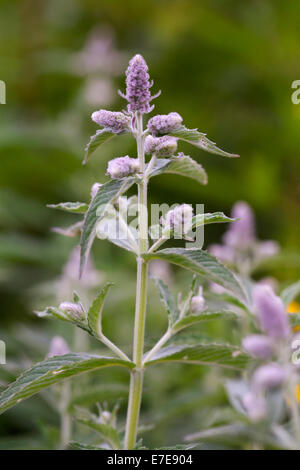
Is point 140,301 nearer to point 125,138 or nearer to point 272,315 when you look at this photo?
point 272,315

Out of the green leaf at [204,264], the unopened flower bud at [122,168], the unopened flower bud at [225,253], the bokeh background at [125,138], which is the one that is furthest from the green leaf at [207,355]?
the unopened flower bud at [225,253]

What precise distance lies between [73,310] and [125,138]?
1.44 m

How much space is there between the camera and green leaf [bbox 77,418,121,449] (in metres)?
0.67

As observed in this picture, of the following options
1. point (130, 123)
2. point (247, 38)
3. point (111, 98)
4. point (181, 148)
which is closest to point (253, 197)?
point (181, 148)

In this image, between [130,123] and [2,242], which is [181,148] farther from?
[130,123]

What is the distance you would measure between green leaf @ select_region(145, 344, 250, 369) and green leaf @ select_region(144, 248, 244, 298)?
0.35ft

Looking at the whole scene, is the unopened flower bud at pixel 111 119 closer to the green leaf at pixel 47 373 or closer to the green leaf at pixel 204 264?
the green leaf at pixel 204 264

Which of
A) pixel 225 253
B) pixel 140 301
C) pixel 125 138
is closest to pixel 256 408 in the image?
pixel 140 301

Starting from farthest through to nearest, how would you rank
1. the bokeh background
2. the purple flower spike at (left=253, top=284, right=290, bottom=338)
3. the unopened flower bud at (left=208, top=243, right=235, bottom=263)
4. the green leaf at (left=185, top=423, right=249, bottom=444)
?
the bokeh background, the unopened flower bud at (left=208, top=243, right=235, bottom=263), the green leaf at (left=185, top=423, right=249, bottom=444), the purple flower spike at (left=253, top=284, right=290, bottom=338)

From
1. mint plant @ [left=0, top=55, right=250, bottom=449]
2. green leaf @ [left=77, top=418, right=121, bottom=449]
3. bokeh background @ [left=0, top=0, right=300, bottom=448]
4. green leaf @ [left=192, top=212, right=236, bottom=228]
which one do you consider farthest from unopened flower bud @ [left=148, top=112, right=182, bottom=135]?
bokeh background @ [left=0, top=0, right=300, bottom=448]

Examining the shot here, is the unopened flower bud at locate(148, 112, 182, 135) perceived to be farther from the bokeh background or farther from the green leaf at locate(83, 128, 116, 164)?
the bokeh background

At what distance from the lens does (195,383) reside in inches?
51.7

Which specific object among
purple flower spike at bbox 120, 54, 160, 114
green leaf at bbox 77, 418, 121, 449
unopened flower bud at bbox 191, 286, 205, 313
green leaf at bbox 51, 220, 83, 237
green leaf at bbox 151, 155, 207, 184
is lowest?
green leaf at bbox 77, 418, 121, 449

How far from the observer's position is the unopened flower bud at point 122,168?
1.96ft
